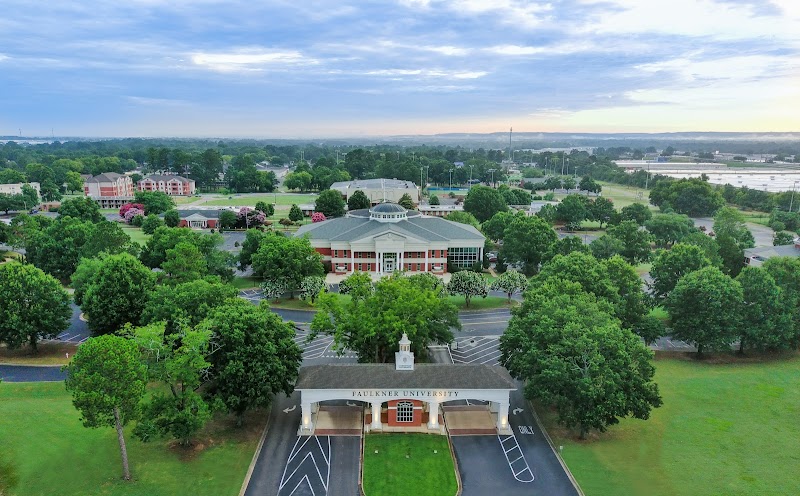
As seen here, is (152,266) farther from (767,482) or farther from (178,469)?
(767,482)

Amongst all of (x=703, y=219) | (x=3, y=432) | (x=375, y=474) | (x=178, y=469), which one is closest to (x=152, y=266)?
(x=3, y=432)

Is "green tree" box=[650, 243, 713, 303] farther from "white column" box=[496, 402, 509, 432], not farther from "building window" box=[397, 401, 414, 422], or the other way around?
"building window" box=[397, 401, 414, 422]

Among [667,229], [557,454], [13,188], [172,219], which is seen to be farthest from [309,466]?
[13,188]

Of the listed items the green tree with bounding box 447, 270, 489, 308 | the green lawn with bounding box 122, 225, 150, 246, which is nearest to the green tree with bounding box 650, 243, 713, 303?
the green tree with bounding box 447, 270, 489, 308

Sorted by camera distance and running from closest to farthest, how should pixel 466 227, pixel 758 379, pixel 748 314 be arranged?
pixel 758 379
pixel 748 314
pixel 466 227

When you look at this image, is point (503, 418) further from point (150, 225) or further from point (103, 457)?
point (150, 225)
